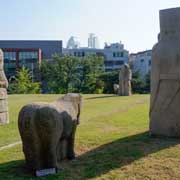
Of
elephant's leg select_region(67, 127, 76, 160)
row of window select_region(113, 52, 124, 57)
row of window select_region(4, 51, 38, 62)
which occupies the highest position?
row of window select_region(113, 52, 124, 57)

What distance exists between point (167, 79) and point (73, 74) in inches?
1633

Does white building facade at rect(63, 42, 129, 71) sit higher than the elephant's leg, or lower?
higher

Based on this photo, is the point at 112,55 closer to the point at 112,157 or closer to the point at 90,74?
the point at 90,74

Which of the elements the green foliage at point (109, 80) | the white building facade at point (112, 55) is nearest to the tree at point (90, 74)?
the green foliage at point (109, 80)

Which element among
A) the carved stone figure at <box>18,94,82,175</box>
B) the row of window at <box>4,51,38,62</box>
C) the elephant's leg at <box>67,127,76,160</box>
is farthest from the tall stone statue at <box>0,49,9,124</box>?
the row of window at <box>4,51,38,62</box>

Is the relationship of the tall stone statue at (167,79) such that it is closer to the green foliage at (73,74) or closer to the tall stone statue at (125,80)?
→ the tall stone statue at (125,80)

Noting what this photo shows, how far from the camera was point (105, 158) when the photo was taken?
675 centimetres

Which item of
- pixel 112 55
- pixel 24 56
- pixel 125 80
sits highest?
pixel 112 55

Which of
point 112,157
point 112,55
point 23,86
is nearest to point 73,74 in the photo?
point 23,86

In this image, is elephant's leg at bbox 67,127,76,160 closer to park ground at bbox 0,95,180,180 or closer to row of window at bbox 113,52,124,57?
park ground at bbox 0,95,180,180

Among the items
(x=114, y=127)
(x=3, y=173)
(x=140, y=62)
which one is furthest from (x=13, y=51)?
(x=3, y=173)

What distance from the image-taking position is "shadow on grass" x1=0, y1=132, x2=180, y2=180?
19.1 feet

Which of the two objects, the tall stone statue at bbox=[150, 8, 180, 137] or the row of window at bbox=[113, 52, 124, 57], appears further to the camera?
the row of window at bbox=[113, 52, 124, 57]

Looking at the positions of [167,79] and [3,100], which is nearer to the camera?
[167,79]
